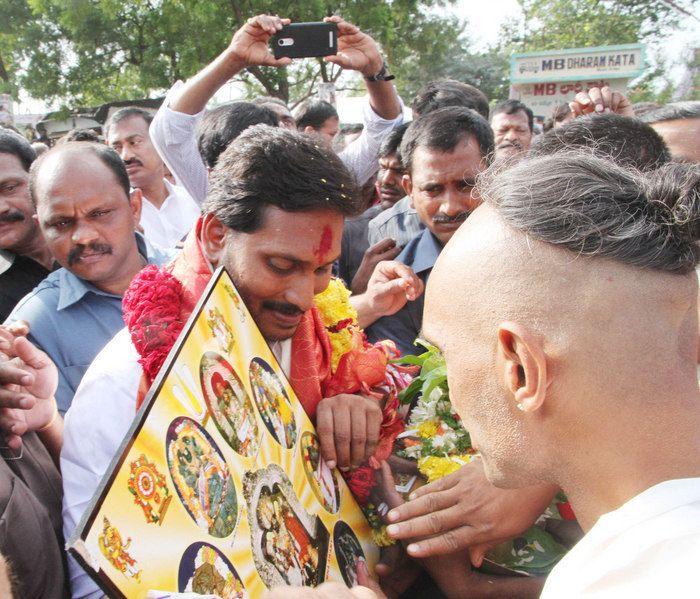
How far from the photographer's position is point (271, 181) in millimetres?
1984

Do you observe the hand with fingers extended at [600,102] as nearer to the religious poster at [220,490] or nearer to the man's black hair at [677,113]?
the man's black hair at [677,113]

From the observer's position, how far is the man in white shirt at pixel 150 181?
195 inches

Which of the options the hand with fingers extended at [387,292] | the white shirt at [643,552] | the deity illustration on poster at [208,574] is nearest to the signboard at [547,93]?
the hand with fingers extended at [387,292]

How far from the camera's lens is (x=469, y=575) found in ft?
6.17

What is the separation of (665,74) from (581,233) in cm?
3324

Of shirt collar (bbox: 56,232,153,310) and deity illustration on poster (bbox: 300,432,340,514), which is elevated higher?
shirt collar (bbox: 56,232,153,310)

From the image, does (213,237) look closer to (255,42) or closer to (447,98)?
(255,42)

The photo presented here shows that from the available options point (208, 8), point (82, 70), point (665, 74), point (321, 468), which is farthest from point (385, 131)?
point (665, 74)

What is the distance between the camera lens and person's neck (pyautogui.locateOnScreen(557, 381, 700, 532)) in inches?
45.1

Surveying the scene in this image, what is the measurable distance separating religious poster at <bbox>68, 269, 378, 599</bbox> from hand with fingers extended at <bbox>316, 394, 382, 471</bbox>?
36 millimetres

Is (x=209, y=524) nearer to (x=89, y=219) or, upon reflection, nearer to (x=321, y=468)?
(x=321, y=468)

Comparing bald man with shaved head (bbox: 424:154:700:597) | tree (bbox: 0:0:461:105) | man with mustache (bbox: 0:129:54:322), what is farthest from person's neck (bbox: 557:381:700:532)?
tree (bbox: 0:0:461:105)

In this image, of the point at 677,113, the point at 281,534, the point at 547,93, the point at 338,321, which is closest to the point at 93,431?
the point at 281,534

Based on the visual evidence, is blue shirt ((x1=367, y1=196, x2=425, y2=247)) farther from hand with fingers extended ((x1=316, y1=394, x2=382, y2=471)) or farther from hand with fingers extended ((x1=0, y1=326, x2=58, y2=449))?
hand with fingers extended ((x1=0, y1=326, x2=58, y2=449))
